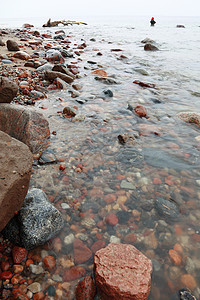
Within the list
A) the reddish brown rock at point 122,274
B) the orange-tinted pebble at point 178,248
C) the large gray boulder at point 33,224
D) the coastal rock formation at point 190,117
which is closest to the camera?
the reddish brown rock at point 122,274

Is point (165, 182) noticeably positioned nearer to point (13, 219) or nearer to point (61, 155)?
point (61, 155)

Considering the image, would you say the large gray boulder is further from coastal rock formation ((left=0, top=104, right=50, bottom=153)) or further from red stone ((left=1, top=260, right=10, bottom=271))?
coastal rock formation ((left=0, top=104, right=50, bottom=153))

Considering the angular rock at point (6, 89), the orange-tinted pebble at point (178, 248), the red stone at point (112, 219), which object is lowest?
the orange-tinted pebble at point (178, 248)

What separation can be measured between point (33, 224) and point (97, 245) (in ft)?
2.13

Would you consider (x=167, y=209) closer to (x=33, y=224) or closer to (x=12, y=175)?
(x=33, y=224)

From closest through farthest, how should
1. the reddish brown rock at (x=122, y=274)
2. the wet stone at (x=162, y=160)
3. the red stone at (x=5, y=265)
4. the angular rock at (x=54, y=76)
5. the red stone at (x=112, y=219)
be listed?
the reddish brown rock at (x=122, y=274), the red stone at (x=5, y=265), the red stone at (x=112, y=219), the wet stone at (x=162, y=160), the angular rock at (x=54, y=76)

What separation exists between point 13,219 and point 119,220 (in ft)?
3.61

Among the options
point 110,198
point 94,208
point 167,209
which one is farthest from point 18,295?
point 167,209

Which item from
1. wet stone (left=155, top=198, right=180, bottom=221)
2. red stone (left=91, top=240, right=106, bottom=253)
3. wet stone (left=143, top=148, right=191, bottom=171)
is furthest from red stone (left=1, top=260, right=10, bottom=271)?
wet stone (left=143, top=148, right=191, bottom=171)

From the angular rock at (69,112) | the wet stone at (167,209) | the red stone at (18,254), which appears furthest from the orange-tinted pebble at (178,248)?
the angular rock at (69,112)

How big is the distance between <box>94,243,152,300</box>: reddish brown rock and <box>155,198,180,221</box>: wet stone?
2.38 ft

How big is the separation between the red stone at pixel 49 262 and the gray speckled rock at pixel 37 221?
0.50ft

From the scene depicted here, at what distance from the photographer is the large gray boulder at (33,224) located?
5.98 feet

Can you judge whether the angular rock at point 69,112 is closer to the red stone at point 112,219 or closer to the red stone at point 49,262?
the red stone at point 112,219
